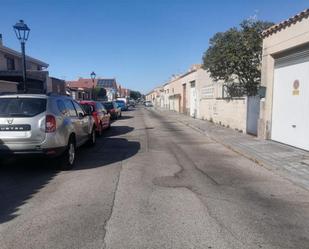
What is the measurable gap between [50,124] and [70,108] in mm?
1884

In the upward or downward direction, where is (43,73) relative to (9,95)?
upward

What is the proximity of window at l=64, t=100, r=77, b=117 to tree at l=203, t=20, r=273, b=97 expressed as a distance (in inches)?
325

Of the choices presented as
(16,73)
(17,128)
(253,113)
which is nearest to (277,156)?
(253,113)

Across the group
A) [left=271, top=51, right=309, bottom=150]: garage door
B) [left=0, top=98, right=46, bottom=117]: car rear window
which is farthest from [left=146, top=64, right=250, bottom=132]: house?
[left=0, top=98, right=46, bottom=117]: car rear window

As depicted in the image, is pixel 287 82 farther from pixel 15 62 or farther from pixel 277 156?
pixel 15 62

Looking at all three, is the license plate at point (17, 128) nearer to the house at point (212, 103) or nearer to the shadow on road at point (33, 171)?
the shadow on road at point (33, 171)

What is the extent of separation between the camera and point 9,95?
7496 mm

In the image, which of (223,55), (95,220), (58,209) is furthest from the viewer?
(223,55)

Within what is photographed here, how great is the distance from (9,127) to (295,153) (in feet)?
26.1

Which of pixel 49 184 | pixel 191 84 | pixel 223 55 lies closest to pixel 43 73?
pixel 191 84

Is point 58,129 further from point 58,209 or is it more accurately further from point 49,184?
point 58,209

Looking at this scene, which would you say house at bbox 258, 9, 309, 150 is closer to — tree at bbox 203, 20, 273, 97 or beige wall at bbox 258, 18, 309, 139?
beige wall at bbox 258, 18, 309, 139

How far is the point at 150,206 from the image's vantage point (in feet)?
16.9

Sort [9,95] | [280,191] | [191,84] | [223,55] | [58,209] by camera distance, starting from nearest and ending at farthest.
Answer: [58,209] < [280,191] < [9,95] < [223,55] < [191,84]
